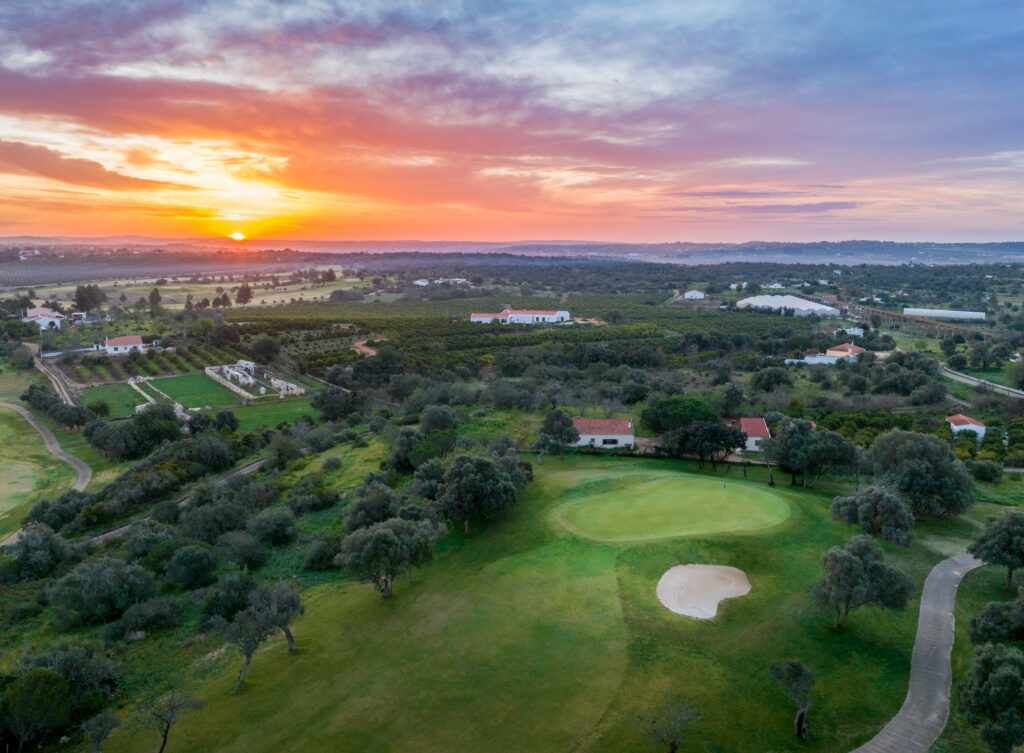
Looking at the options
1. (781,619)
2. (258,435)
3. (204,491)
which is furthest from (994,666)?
(258,435)

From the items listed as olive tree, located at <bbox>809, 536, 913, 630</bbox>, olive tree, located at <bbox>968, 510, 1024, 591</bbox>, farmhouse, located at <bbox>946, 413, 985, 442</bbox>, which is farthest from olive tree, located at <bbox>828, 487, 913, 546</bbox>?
farmhouse, located at <bbox>946, 413, 985, 442</bbox>

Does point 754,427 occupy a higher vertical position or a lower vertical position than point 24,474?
higher

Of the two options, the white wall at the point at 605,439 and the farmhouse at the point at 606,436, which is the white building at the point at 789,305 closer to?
the farmhouse at the point at 606,436

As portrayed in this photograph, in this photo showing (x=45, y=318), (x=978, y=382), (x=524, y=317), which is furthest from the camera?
(x=524, y=317)

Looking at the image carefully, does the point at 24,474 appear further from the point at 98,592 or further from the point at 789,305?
the point at 789,305

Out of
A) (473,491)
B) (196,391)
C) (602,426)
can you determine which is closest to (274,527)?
(473,491)

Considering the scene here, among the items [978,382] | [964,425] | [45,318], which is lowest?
[964,425]
